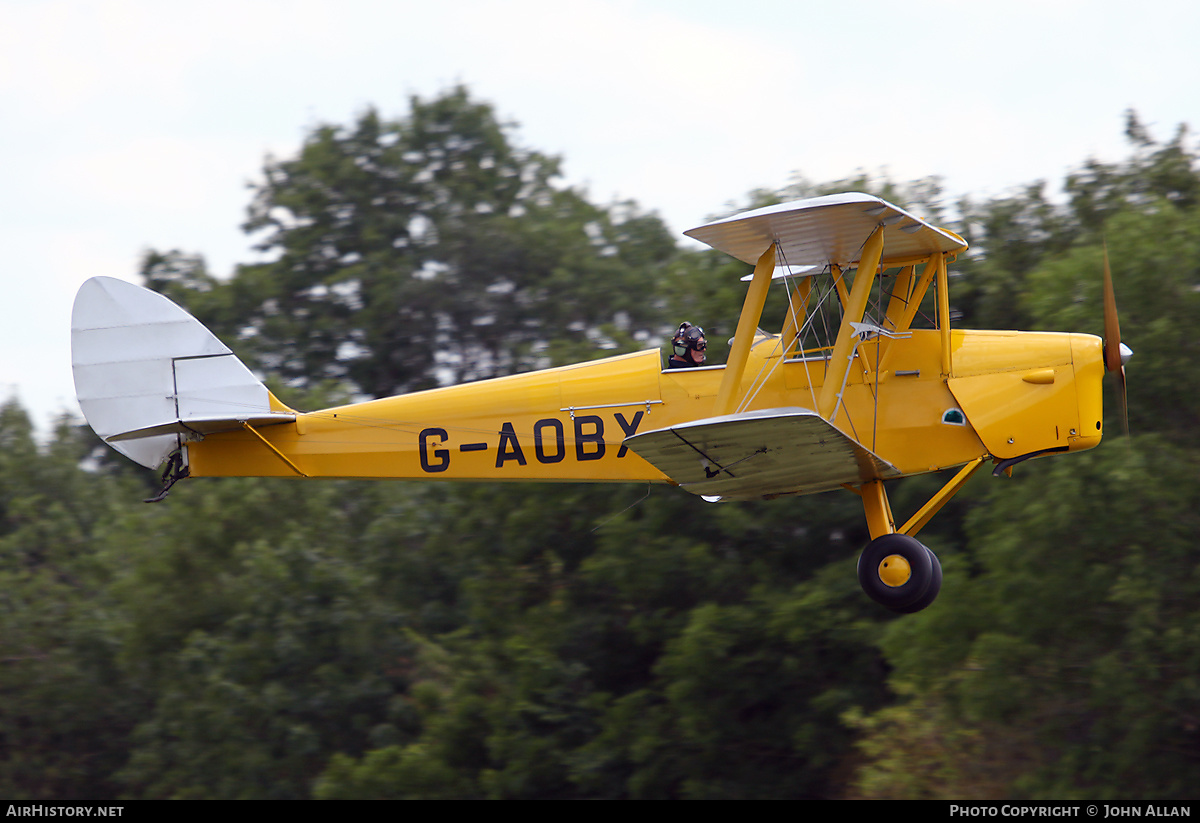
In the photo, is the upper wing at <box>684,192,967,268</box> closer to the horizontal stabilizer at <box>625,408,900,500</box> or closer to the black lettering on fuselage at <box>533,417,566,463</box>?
the horizontal stabilizer at <box>625,408,900,500</box>

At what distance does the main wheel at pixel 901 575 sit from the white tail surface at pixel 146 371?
424cm

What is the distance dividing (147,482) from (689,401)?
20.9 metres

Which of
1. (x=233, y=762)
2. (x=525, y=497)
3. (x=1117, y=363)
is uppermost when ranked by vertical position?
(x=1117, y=363)

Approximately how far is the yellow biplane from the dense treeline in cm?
437

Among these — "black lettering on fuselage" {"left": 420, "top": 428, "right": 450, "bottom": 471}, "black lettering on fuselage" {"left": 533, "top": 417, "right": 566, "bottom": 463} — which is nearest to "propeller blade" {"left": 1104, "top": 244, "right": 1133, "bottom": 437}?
"black lettering on fuselage" {"left": 533, "top": 417, "right": 566, "bottom": 463}

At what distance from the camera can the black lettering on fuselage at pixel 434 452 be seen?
8.85 meters

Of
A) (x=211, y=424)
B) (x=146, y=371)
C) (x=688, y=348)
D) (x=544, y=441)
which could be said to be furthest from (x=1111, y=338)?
(x=146, y=371)

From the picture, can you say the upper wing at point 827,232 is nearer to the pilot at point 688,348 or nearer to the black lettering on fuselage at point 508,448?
the pilot at point 688,348

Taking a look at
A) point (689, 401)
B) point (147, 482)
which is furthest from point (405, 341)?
point (689, 401)

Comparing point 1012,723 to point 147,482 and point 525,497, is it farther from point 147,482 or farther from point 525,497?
point 147,482

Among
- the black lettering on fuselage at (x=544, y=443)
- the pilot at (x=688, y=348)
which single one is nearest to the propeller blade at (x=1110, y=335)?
the pilot at (x=688, y=348)

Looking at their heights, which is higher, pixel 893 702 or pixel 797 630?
pixel 797 630

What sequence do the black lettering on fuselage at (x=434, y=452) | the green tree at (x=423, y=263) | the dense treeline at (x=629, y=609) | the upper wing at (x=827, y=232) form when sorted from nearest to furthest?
the upper wing at (x=827, y=232)
the black lettering on fuselage at (x=434, y=452)
the dense treeline at (x=629, y=609)
the green tree at (x=423, y=263)

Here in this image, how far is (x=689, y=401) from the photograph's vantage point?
8.26m
